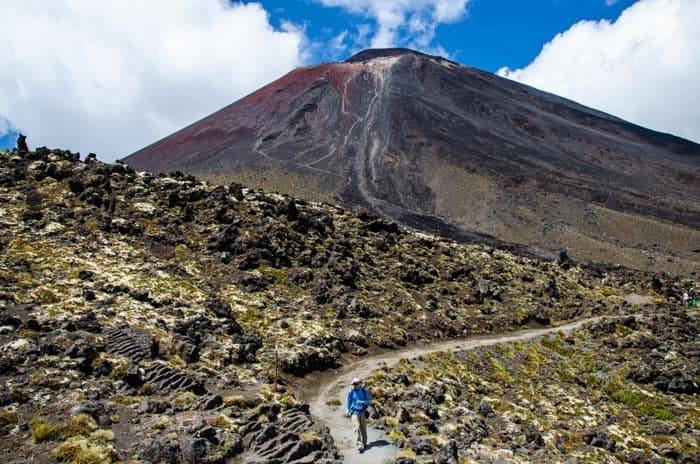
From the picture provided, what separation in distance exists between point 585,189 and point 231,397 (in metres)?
78.1

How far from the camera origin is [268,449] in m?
11.8

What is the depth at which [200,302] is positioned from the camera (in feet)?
75.5

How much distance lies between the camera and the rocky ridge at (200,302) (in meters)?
12.2

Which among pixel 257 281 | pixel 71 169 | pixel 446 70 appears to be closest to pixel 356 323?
pixel 257 281

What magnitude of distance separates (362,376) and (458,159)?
73.1 m

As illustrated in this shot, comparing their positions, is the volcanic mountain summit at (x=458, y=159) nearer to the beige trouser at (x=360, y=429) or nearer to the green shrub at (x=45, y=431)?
the beige trouser at (x=360, y=429)

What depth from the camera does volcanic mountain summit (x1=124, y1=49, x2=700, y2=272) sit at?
6744 centimetres

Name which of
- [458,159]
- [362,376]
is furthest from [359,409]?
[458,159]

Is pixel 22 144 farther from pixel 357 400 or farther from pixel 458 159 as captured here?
pixel 458 159

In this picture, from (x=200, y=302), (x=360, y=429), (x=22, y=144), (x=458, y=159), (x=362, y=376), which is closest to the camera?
(x=360, y=429)

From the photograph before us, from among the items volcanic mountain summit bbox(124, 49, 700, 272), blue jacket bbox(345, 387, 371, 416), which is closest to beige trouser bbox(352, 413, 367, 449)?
blue jacket bbox(345, 387, 371, 416)

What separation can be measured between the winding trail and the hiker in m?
0.28

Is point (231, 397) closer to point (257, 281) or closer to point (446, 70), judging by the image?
point (257, 281)

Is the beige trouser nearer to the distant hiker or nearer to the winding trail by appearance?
the winding trail
